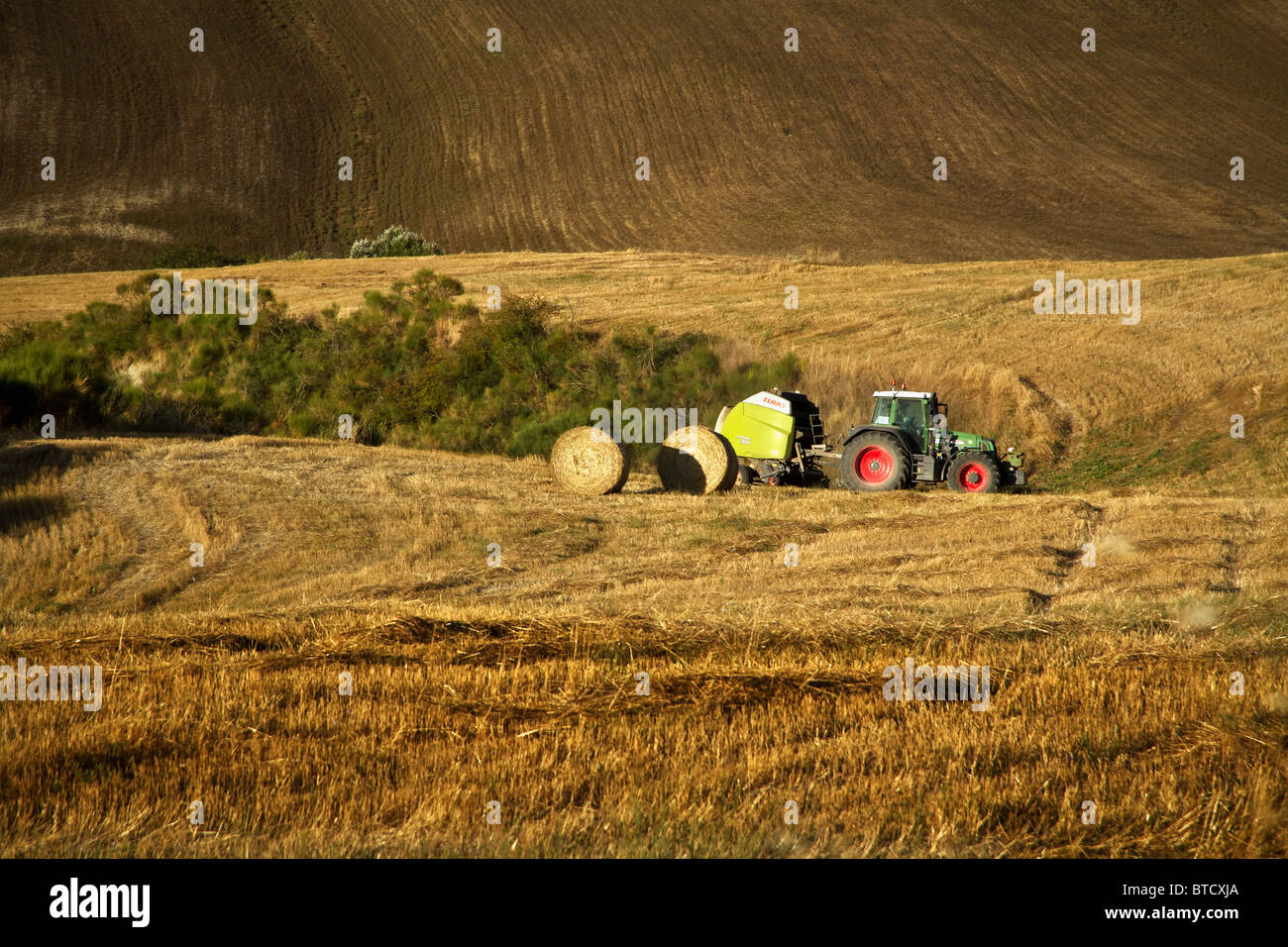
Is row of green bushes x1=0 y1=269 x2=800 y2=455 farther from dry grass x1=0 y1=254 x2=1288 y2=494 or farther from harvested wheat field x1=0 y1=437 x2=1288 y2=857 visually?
harvested wheat field x1=0 y1=437 x2=1288 y2=857

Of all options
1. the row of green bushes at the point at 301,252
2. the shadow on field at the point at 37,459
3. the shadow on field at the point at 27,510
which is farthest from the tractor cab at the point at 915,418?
the row of green bushes at the point at 301,252

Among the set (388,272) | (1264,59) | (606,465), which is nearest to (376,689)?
(606,465)

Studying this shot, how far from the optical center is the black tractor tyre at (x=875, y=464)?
18297 mm

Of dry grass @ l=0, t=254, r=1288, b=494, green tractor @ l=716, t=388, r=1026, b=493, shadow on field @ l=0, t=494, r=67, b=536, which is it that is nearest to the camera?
shadow on field @ l=0, t=494, r=67, b=536

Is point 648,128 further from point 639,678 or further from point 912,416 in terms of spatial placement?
point 639,678

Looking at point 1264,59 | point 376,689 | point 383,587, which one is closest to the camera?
point 376,689

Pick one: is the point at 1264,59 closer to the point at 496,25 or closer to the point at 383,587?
the point at 496,25

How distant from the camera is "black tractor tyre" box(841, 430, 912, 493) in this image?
1830 cm

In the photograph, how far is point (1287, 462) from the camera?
20594mm

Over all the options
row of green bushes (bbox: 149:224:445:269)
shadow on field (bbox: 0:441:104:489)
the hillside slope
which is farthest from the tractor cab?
row of green bushes (bbox: 149:224:445:269)

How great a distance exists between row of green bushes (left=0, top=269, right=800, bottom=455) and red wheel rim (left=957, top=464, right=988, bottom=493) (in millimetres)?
7505

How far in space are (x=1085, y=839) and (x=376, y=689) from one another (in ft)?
14.6

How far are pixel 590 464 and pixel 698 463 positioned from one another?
1.74m

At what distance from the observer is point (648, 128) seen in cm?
6494
